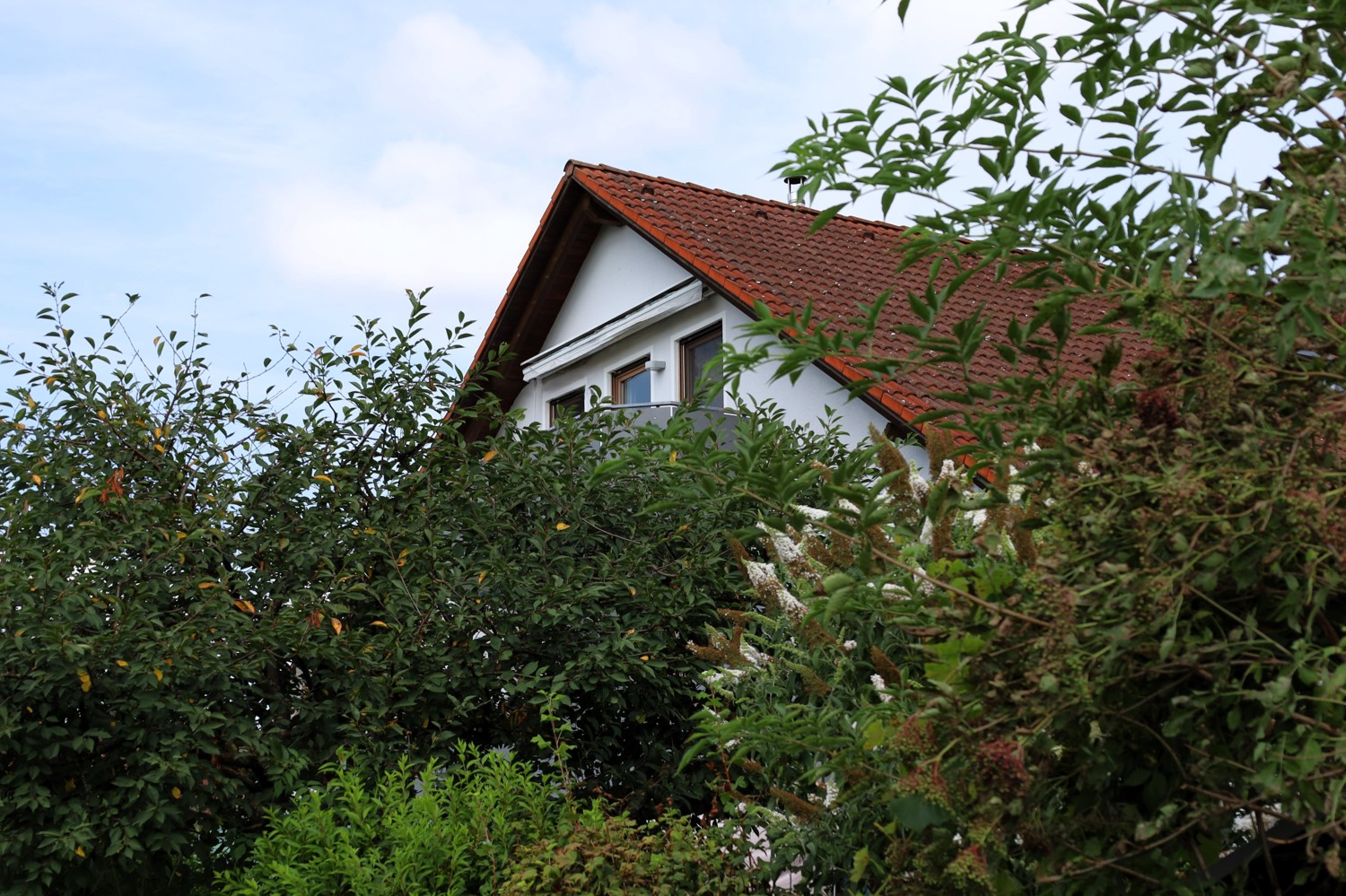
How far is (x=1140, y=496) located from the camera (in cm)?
234

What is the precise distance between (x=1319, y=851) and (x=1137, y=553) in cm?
64

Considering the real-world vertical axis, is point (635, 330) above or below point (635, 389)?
above

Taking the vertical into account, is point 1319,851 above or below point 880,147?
below

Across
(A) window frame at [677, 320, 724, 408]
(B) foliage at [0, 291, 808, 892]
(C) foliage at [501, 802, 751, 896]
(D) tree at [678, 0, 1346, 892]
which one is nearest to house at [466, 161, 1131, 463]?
(A) window frame at [677, 320, 724, 408]

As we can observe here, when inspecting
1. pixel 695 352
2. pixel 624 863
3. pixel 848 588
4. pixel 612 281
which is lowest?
pixel 624 863

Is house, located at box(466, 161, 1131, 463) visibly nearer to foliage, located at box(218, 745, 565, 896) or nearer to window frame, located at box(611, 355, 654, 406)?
window frame, located at box(611, 355, 654, 406)

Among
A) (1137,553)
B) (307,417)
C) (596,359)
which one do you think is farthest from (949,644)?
(596,359)

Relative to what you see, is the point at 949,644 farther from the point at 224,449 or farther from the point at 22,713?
the point at 224,449

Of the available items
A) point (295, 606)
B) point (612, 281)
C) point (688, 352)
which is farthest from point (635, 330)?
point (295, 606)

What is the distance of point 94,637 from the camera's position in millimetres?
6391

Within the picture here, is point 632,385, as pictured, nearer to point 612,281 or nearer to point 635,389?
point 635,389

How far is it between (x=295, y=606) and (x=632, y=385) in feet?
28.7

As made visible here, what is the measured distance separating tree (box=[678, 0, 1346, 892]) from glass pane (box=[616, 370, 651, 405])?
491 inches

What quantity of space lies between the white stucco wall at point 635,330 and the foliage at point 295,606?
390cm
